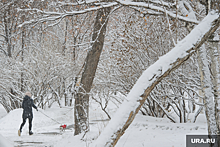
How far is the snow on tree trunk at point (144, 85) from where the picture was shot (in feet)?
8.25

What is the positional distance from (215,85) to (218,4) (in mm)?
1327

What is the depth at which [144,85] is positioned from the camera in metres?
2.73

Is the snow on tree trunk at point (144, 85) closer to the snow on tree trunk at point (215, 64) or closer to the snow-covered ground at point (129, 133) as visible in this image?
the snow on tree trunk at point (215, 64)

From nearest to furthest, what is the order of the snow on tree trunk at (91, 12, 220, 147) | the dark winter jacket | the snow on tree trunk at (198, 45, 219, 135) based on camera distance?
the snow on tree trunk at (91, 12, 220, 147)
the snow on tree trunk at (198, 45, 219, 135)
the dark winter jacket

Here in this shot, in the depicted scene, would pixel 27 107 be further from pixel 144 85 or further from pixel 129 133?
pixel 144 85

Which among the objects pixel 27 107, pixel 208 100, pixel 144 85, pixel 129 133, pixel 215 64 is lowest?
pixel 129 133

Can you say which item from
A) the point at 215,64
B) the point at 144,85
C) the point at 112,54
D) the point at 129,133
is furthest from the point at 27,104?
the point at 144,85

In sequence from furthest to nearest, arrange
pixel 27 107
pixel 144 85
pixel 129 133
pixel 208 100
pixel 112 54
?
pixel 112 54, pixel 27 107, pixel 129 133, pixel 208 100, pixel 144 85

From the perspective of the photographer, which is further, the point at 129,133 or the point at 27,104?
the point at 27,104

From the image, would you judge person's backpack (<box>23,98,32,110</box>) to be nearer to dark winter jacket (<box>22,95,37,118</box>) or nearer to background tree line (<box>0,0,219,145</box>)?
dark winter jacket (<box>22,95,37,118</box>)

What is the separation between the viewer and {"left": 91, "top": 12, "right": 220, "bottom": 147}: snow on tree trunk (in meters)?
2.51

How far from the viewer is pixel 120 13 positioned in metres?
11.6

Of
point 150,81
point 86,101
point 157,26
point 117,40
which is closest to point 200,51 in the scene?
point 150,81

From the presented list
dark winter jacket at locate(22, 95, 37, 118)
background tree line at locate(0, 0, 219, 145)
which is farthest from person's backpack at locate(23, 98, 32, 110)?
background tree line at locate(0, 0, 219, 145)
